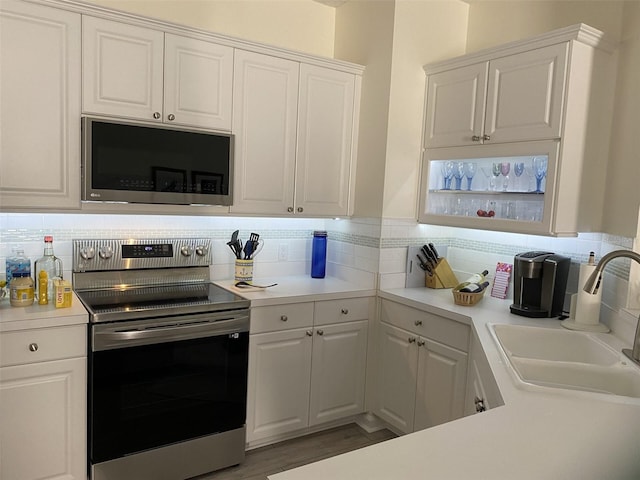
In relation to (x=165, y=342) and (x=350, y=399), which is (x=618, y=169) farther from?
(x=165, y=342)

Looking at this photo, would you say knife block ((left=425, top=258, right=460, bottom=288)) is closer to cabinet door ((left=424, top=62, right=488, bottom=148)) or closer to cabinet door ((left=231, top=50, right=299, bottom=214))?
cabinet door ((left=424, top=62, right=488, bottom=148))

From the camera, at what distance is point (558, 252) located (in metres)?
2.77

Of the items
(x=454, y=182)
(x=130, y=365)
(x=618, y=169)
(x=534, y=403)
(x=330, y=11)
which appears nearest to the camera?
(x=534, y=403)

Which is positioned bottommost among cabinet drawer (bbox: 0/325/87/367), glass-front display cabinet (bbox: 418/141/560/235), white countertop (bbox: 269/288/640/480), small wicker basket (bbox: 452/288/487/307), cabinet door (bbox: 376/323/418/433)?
cabinet door (bbox: 376/323/418/433)

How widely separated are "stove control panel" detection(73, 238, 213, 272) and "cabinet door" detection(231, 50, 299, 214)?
1.29 ft

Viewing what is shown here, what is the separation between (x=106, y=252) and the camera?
2.70m

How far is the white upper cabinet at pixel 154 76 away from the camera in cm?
236

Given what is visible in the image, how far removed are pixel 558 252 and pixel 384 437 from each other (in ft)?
4.95

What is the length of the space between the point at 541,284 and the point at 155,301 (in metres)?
1.97

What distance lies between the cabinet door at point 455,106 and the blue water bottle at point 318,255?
914mm

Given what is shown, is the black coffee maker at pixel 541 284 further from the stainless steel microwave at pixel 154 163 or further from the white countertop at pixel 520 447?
the stainless steel microwave at pixel 154 163

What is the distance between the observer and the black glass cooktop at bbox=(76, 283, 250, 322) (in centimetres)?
226

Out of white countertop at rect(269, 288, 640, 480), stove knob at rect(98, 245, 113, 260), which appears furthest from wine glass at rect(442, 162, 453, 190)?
stove knob at rect(98, 245, 113, 260)

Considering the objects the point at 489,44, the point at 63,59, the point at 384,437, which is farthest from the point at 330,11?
the point at 384,437
